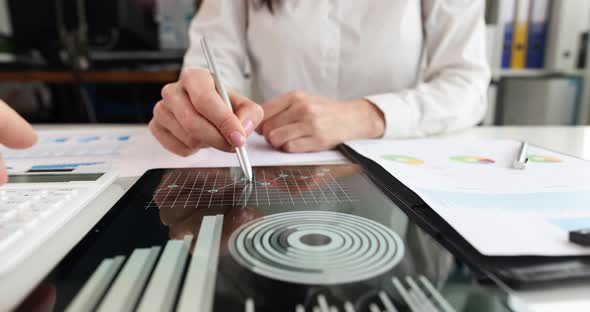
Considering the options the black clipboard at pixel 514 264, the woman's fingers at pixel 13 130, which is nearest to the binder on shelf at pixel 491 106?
the black clipboard at pixel 514 264


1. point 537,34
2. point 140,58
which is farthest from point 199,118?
point 140,58

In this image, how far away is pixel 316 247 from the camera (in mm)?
232

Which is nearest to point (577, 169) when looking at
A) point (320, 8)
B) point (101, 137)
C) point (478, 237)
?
point (478, 237)

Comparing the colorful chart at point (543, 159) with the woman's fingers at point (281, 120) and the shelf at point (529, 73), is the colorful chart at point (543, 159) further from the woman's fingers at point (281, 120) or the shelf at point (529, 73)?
the shelf at point (529, 73)

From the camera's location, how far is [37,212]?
0.90ft

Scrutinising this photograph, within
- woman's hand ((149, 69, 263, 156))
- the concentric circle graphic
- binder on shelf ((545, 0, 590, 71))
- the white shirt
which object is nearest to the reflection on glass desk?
the concentric circle graphic

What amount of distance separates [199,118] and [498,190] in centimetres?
30

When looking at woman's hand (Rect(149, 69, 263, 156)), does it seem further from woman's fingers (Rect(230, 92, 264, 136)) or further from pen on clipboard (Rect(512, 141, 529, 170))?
pen on clipboard (Rect(512, 141, 529, 170))

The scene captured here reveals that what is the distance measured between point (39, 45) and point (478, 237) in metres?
2.30

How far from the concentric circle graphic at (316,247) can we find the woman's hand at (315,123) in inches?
9.6

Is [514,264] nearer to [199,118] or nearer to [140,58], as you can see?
[199,118]

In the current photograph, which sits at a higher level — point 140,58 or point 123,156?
point 140,58

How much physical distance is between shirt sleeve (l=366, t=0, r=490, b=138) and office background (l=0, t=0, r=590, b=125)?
2.97ft

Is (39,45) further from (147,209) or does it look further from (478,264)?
(478,264)
